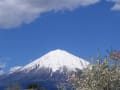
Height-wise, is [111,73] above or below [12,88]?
below

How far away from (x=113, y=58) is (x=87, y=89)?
2.61 metres

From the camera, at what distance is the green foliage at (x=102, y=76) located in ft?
103

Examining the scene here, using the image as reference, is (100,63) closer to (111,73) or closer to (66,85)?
(111,73)

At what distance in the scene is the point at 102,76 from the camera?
3145 cm

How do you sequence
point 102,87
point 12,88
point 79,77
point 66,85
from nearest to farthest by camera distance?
point 102,87, point 79,77, point 66,85, point 12,88

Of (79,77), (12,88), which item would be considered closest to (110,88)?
(79,77)

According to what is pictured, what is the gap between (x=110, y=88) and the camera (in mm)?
31234

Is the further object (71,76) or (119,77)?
(71,76)

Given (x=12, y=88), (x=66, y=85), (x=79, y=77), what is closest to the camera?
(x=79, y=77)

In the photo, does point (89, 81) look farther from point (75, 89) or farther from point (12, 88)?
point (12, 88)

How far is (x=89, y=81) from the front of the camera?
1254 inches

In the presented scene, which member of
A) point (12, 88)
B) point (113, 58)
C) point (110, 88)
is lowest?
point (110, 88)

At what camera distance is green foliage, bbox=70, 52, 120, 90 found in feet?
103

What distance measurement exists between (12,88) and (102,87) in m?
53.9
